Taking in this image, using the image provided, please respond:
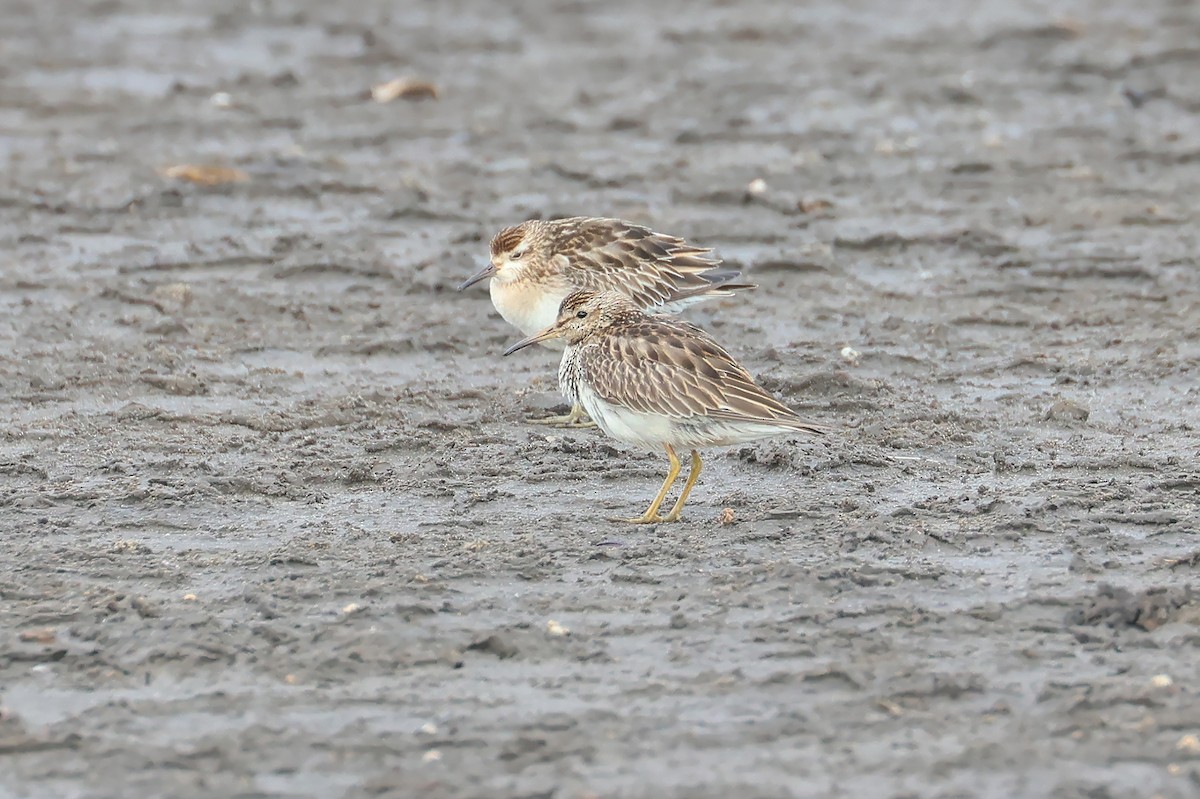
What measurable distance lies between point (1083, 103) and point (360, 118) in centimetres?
645

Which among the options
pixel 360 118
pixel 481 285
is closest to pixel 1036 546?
pixel 481 285

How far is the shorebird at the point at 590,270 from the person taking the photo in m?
9.84

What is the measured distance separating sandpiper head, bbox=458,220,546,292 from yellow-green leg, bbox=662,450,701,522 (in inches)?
92.7

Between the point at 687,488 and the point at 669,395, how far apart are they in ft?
1.56

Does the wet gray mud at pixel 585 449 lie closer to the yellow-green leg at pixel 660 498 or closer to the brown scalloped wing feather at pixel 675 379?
the yellow-green leg at pixel 660 498

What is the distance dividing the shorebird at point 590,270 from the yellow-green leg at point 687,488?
2.05 metres

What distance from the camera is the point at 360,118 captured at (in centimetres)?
1559

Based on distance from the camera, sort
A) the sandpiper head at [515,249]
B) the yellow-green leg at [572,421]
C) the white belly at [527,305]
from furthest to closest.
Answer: the sandpiper head at [515,249], the white belly at [527,305], the yellow-green leg at [572,421]

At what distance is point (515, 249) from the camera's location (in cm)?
998

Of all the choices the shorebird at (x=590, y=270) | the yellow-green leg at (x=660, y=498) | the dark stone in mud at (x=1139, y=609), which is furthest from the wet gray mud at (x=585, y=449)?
the shorebird at (x=590, y=270)

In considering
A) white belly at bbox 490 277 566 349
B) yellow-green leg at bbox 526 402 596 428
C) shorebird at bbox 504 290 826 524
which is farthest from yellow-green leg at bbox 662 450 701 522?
white belly at bbox 490 277 566 349

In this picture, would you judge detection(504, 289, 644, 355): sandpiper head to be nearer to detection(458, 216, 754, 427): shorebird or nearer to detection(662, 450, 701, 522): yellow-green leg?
detection(662, 450, 701, 522): yellow-green leg

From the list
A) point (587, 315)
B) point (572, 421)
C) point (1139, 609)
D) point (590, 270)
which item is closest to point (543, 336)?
point (587, 315)

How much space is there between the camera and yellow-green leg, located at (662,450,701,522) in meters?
7.55
